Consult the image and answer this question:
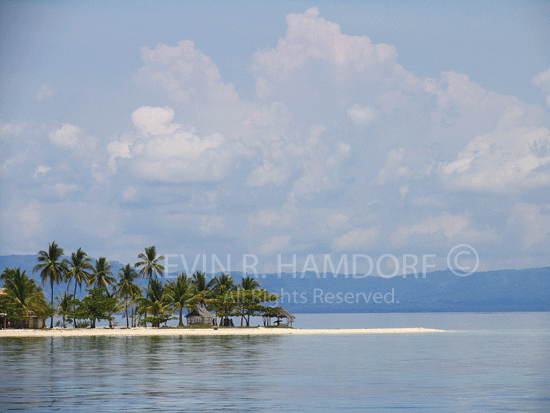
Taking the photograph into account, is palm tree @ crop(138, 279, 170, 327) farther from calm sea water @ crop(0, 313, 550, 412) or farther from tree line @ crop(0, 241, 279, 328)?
calm sea water @ crop(0, 313, 550, 412)

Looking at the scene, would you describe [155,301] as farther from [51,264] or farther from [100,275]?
[51,264]

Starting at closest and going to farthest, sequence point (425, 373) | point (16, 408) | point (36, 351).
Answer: point (16, 408) < point (425, 373) < point (36, 351)

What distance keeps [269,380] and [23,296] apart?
65356 millimetres

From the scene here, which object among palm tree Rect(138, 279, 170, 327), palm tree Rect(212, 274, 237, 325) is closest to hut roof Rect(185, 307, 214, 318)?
palm tree Rect(212, 274, 237, 325)

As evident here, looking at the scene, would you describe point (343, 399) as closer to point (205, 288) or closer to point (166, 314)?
point (166, 314)

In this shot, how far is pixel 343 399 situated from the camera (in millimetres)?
30484

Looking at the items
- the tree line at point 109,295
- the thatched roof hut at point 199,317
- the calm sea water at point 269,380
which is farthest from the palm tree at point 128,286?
the calm sea water at point 269,380

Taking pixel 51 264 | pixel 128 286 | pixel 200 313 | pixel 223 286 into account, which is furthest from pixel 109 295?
pixel 223 286

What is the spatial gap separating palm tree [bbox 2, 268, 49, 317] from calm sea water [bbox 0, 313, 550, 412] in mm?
33815

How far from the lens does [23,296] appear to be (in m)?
92.1

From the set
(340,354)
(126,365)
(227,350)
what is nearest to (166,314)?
(227,350)

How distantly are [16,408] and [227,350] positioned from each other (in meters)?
35.0

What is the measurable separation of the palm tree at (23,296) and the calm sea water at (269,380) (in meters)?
33.8

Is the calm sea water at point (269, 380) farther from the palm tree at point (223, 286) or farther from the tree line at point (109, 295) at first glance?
the palm tree at point (223, 286)
